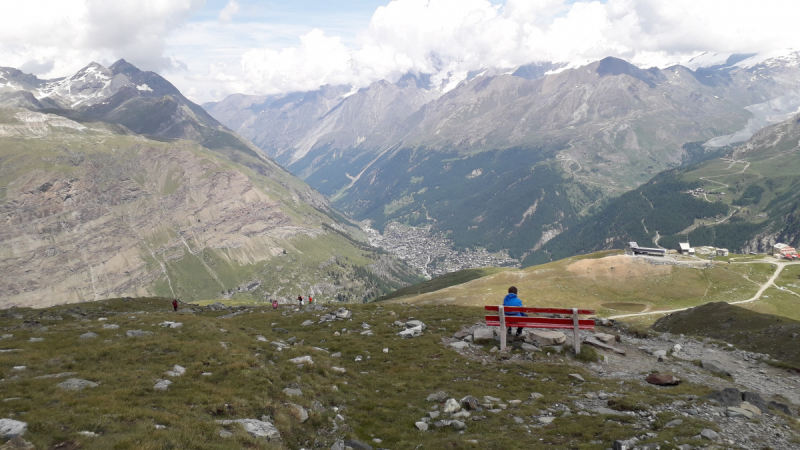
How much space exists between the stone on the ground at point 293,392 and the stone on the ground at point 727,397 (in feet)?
70.1

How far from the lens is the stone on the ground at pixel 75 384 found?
17719 millimetres

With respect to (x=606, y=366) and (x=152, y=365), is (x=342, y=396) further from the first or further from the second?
(x=606, y=366)

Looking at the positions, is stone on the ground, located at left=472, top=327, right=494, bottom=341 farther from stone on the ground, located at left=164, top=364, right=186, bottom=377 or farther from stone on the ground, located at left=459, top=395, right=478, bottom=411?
stone on the ground, located at left=164, top=364, right=186, bottom=377

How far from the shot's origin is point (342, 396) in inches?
821

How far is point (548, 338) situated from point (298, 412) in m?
19.9

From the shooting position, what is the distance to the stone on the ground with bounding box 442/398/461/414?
19.4m

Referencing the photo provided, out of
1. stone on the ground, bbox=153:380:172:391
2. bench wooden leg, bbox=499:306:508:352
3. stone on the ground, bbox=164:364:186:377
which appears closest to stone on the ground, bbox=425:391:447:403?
bench wooden leg, bbox=499:306:508:352

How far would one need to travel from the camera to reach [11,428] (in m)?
12.4

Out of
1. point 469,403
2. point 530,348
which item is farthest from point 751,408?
point 469,403

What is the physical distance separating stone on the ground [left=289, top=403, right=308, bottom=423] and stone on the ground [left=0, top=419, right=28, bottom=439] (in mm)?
9102

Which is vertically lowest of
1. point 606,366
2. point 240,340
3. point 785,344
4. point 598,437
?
point 785,344

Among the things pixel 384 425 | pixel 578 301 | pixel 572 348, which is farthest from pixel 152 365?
pixel 578 301

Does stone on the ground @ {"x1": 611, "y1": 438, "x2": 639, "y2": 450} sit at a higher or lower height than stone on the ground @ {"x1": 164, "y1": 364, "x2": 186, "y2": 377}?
lower

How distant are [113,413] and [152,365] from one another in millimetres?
7377
